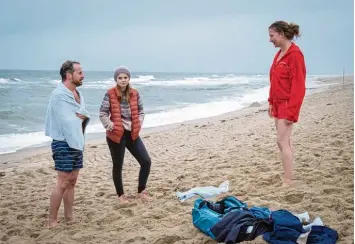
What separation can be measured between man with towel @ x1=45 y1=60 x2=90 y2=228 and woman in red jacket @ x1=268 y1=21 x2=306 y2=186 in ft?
7.51

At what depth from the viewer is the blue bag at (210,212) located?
3328 mm

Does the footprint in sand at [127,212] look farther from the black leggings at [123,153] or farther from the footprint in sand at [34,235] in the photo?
the footprint in sand at [34,235]

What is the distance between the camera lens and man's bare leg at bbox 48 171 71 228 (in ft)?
12.3

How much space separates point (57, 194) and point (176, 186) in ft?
6.26

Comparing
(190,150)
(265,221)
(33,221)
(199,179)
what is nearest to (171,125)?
(190,150)

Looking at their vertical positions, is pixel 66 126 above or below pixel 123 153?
above

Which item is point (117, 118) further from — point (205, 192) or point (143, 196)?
point (205, 192)

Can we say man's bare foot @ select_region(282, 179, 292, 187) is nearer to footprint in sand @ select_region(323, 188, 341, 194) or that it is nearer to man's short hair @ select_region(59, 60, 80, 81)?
footprint in sand @ select_region(323, 188, 341, 194)

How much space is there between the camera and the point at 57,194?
3.81 meters

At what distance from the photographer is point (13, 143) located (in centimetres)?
991

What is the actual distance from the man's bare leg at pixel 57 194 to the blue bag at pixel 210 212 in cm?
142

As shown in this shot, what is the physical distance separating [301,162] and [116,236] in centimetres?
322

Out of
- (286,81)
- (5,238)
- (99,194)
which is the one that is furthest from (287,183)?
(5,238)

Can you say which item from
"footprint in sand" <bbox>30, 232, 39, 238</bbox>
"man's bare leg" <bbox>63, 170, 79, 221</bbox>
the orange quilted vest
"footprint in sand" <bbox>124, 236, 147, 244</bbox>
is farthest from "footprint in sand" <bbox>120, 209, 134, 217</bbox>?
"footprint in sand" <bbox>30, 232, 39, 238</bbox>
